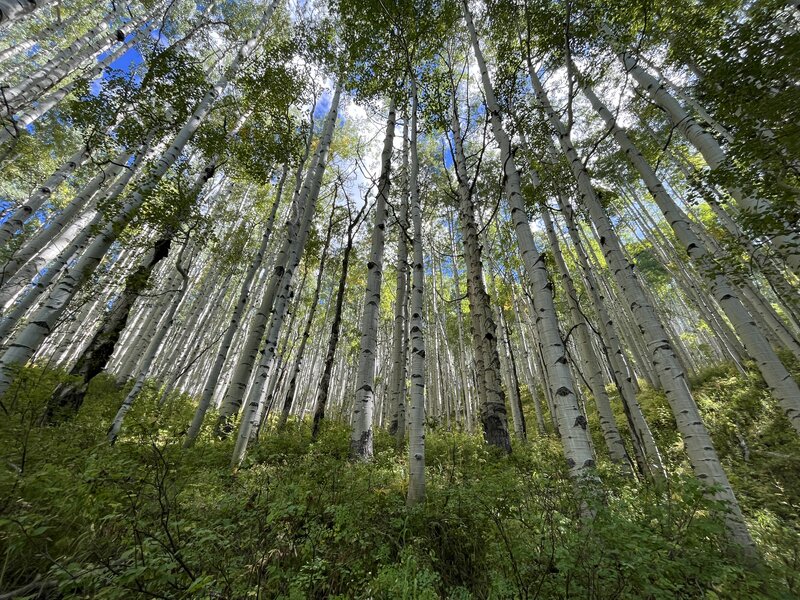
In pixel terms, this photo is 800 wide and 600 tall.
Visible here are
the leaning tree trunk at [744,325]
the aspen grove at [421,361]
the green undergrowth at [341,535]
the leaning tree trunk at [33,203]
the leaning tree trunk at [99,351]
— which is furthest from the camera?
the leaning tree trunk at [33,203]

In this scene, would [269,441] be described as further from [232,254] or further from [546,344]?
[232,254]

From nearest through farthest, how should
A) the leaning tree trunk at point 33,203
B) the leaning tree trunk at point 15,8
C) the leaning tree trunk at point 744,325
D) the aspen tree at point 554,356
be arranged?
1. the aspen tree at point 554,356
2. the leaning tree trunk at point 744,325
3. the leaning tree trunk at point 15,8
4. the leaning tree trunk at point 33,203

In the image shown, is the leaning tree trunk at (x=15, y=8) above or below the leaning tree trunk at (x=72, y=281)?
above

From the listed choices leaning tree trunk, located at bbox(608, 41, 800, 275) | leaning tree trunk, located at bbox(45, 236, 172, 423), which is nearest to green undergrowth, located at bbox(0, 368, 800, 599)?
leaning tree trunk, located at bbox(45, 236, 172, 423)

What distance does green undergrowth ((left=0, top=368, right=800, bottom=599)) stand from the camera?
2.12m

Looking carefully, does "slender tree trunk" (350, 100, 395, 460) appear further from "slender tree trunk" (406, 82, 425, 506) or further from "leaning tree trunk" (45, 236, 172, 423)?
"leaning tree trunk" (45, 236, 172, 423)

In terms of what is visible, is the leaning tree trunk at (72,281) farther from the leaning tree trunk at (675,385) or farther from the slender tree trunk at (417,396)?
the leaning tree trunk at (675,385)

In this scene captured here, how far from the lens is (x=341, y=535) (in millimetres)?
2938

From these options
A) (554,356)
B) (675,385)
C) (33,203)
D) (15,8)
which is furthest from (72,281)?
(675,385)

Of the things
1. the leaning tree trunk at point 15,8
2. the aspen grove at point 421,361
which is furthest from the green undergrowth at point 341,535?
the leaning tree trunk at point 15,8

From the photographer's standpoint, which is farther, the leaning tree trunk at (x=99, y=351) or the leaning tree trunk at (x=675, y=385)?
the leaning tree trunk at (x=99, y=351)

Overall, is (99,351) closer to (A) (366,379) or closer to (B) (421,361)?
(A) (366,379)

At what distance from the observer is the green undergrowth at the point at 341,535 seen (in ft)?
6.95

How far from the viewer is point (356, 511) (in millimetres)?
3449
